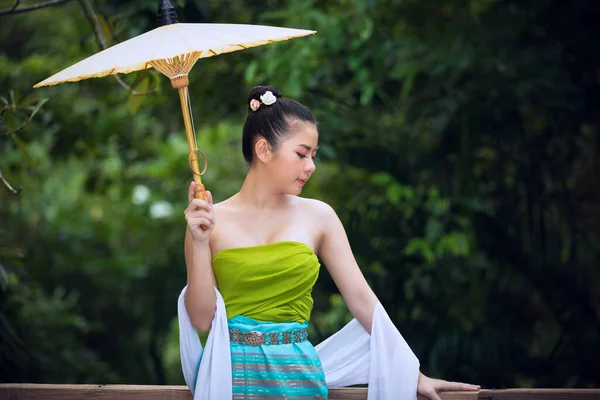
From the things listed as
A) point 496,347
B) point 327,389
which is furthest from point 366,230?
point 327,389

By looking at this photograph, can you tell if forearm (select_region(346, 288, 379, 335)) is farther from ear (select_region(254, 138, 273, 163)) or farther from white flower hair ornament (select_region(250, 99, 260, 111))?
white flower hair ornament (select_region(250, 99, 260, 111))

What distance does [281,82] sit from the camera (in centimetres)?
538

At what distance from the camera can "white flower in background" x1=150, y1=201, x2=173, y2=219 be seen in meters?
7.96

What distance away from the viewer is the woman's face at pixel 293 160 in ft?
9.01

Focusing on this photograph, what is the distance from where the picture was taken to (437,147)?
19.6 feet

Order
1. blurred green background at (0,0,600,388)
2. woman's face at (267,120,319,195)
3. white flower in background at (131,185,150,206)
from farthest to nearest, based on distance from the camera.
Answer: white flower in background at (131,185,150,206)
blurred green background at (0,0,600,388)
woman's face at (267,120,319,195)

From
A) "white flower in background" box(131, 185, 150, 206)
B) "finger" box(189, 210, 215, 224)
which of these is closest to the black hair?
"finger" box(189, 210, 215, 224)

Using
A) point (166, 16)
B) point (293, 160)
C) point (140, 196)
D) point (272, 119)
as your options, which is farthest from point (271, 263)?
point (140, 196)

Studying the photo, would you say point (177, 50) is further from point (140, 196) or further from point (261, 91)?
point (140, 196)

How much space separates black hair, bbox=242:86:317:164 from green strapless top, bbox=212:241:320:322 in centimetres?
33

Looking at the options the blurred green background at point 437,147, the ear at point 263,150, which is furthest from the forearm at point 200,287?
the blurred green background at point 437,147

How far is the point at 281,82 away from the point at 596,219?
2.21m

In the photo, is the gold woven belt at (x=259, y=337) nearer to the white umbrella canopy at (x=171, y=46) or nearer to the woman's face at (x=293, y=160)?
the woman's face at (x=293, y=160)

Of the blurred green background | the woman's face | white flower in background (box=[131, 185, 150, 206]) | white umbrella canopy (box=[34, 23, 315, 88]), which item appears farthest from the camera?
white flower in background (box=[131, 185, 150, 206])
